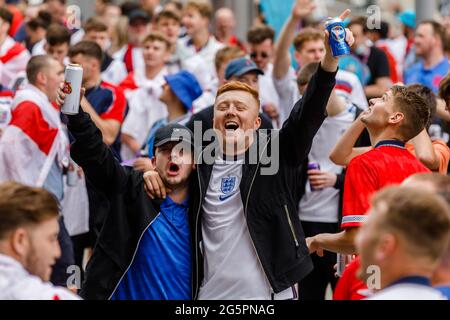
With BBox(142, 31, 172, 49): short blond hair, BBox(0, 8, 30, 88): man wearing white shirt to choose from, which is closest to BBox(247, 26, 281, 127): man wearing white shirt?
BBox(142, 31, 172, 49): short blond hair

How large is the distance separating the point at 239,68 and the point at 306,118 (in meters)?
2.81

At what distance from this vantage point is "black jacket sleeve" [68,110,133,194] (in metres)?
5.63

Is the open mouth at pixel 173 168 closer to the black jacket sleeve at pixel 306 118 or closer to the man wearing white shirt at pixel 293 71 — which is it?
the black jacket sleeve at pixel 306 118

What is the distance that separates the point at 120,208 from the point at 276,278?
3.22 feet

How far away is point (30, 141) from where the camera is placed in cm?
835

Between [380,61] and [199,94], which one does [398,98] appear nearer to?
[199,94]

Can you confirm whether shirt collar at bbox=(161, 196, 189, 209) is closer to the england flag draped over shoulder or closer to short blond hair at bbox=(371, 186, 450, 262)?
short blond hair at bbox=(371, 186, 450, 262)

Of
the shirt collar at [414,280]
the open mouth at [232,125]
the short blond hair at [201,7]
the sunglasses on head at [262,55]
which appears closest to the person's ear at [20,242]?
the shirt collar at [414,280]

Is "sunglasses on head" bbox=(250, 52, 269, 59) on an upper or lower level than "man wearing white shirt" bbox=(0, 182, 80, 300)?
upper

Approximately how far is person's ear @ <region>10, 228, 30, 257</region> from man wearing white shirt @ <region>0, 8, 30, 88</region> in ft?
23.3

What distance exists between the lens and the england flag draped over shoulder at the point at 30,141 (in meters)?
8.29

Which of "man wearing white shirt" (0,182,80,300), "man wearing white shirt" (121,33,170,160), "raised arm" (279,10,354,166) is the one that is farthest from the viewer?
"man wearing white shirt" (121,33,170,160)

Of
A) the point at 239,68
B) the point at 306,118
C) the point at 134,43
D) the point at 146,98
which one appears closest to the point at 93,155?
the point at 306,118

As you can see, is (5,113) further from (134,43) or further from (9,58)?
(134,43)
